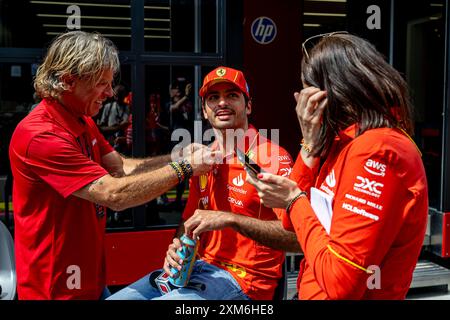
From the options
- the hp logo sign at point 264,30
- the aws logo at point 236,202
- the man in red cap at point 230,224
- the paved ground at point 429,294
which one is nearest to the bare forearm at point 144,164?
the man in red cap at point 230,224

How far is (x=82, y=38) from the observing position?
2.06 meters

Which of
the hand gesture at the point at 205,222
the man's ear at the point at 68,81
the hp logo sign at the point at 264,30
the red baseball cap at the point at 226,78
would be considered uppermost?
the hp logo sign at the point at 264,30

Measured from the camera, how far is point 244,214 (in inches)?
85.7

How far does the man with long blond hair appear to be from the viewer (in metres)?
1.86

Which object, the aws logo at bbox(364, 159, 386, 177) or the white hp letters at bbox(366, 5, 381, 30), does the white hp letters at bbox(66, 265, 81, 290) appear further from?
the white hp letters at bbox(366, 5, 381, 30)

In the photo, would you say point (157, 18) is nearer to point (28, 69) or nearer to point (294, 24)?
point (28, 69)

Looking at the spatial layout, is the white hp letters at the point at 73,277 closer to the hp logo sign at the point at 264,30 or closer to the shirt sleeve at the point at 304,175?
the shirt sleeve at the point at 304,175

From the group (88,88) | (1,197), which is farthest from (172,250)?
(1,197)

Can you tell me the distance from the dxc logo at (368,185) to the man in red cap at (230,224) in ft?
2.24

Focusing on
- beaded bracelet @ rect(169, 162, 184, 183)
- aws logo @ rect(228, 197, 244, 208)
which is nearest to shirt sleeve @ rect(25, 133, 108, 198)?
beaded bracelet @ rect(169, 162, 184, 183)

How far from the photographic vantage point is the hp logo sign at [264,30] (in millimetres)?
4926

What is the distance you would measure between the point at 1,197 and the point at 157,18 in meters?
2.04

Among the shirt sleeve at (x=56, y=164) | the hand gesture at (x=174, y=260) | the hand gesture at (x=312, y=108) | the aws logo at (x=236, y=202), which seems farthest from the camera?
the aws logo at (x=236, y=202)

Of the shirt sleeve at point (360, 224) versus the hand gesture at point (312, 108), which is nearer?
the shirt sleeve at point (360, 224)
